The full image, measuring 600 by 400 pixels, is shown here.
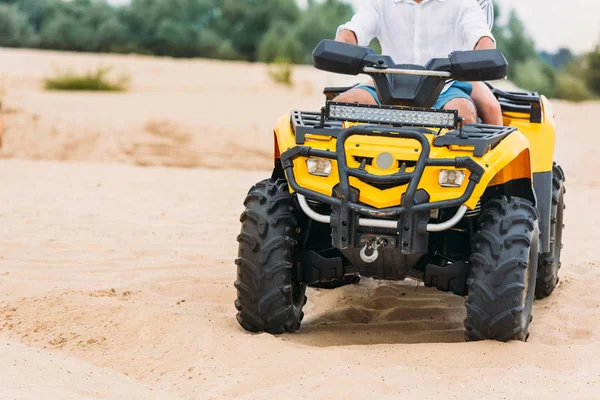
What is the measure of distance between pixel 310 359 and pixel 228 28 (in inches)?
1810

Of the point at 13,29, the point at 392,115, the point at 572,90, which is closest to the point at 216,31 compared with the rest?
the point at 13,29

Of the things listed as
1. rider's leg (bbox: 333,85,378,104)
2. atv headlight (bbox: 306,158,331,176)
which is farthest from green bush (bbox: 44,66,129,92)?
atv headlight (bbox: 306,158,331,176)

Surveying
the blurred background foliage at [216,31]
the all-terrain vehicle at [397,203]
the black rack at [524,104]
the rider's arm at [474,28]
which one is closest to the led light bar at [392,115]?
the all-terrain vehicle at [397,203]

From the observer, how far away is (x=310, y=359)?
14.4ft

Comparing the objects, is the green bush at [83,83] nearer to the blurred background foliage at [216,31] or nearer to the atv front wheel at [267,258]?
the blurred background foliage at [216,31]

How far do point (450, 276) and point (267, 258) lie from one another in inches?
34.2

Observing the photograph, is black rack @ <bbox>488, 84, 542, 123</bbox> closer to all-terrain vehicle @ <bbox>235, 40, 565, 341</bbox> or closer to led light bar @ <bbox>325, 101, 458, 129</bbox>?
all-terrain vehicle @ <bbox>235, 40, 565, 341</bbox>

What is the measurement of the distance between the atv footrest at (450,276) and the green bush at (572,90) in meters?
30.0

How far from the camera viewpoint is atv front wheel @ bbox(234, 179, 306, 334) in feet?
15.5

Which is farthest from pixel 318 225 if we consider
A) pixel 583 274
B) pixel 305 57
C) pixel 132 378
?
pixel 305 57

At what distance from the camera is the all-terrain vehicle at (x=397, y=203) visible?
4.43 meters

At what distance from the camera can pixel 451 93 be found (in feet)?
17.3

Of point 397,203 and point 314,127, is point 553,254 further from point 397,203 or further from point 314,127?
point 314,127

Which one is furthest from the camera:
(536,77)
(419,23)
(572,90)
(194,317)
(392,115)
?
(536,77)
